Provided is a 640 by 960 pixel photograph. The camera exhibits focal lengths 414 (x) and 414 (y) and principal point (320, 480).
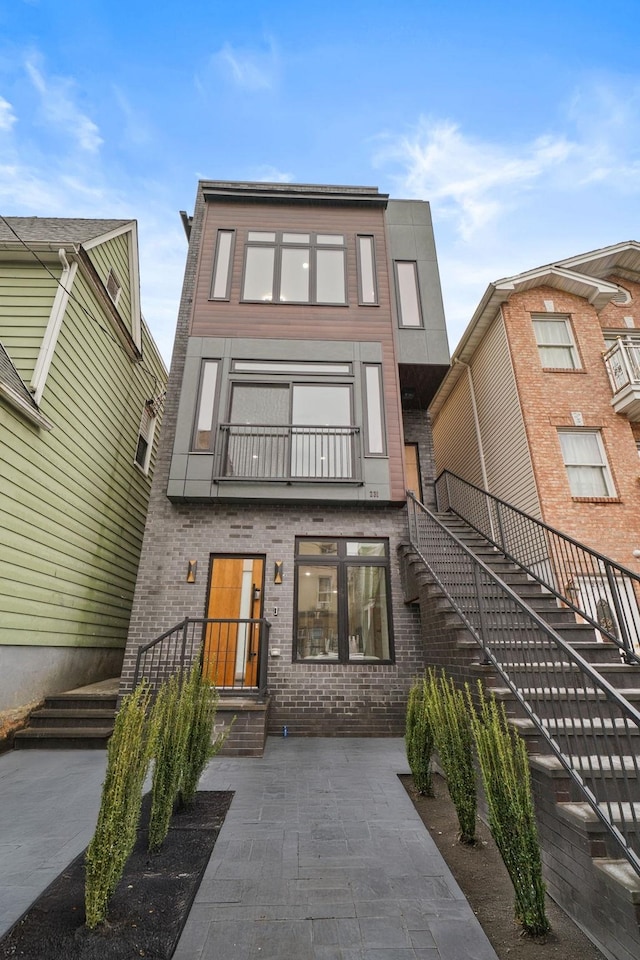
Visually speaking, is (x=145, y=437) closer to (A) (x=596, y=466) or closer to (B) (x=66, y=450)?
(B) (x=66, y=450)

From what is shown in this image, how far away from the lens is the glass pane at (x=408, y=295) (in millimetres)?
8773

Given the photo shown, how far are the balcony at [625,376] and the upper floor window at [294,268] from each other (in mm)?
6315

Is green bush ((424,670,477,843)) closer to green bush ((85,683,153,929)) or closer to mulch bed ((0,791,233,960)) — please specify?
mulch bed ((0,791,233,960))

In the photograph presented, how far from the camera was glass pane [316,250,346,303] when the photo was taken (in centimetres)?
888

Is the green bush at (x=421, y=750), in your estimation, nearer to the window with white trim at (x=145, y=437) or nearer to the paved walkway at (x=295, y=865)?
the paved walkway at (x=295, y=865)

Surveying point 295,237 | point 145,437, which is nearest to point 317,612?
point 145,437

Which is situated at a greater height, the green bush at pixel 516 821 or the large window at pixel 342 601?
the large window at pixel 342 601

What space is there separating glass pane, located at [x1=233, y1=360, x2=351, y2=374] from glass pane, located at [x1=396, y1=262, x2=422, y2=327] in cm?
183

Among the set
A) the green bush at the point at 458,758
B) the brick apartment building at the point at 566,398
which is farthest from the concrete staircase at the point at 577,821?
the brick apartment building at the point at 566,398

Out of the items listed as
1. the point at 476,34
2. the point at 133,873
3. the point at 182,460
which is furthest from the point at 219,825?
the point at 476,34

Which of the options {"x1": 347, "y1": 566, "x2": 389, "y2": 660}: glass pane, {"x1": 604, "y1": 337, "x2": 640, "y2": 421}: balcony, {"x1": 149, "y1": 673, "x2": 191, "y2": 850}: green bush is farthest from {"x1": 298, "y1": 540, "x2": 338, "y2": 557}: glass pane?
{"x1": 604, "y1": 337, "x2": 640, "y2": 421}: balcony

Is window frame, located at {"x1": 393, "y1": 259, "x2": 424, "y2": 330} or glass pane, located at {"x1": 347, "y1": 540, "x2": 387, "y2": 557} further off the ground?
window frame, located at {"x1": 393, "y1": 259, "x2": 424, "y2": 330}

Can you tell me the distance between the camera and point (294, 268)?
915 cm

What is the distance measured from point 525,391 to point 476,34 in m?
14.9
